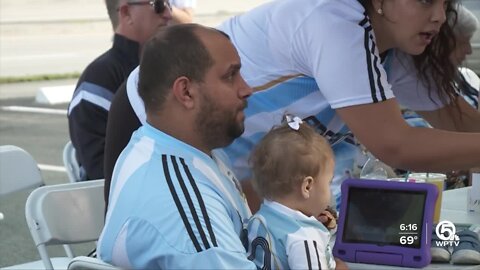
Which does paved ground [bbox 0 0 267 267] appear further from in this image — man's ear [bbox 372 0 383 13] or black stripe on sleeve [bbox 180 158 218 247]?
black stripe on sleeve [bbox 180 158 218 247]

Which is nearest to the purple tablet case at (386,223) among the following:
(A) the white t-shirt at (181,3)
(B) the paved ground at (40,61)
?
(A) the white t-shirt at (181,3)

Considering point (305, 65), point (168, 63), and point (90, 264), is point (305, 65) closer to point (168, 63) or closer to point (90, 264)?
point (168, 63)

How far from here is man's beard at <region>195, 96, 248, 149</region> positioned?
7.80 feet

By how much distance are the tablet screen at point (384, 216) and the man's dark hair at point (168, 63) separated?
1.68 ft

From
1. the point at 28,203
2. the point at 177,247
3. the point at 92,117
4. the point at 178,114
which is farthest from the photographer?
the point at 92,117

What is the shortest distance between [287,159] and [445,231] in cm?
53

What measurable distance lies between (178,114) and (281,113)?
0.61m

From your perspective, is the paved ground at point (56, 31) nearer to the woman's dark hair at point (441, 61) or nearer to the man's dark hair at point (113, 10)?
the man's dark hair at point (113, 10)

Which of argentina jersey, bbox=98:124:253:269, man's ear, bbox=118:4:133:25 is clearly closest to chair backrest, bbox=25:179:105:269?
argentina jersey, bbox=98:124:253:269

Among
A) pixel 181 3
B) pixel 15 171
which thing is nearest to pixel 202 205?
pixel 15 171

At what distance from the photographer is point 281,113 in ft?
9.59

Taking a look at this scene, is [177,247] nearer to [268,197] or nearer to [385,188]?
[268,197]

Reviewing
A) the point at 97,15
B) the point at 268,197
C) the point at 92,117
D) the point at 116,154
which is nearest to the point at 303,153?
the point at 268,197

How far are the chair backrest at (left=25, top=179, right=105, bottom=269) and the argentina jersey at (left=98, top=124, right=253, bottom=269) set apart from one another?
92 centimetres
